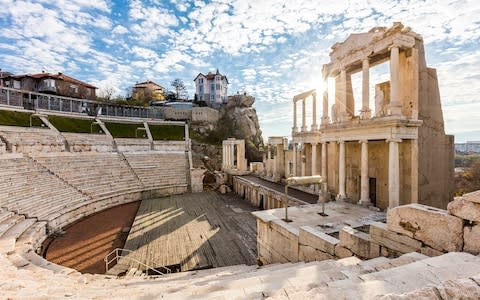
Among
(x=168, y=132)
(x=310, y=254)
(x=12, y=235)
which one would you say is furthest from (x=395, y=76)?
(x=168, y=132)

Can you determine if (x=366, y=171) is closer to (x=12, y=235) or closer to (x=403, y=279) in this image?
(x=403, y=279)

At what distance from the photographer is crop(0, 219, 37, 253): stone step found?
8.11 metres

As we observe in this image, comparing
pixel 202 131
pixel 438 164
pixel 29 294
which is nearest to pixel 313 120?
pixel 438 164

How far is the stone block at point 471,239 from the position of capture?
381cm

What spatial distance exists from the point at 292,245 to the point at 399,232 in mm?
3101

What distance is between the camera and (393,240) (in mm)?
5094

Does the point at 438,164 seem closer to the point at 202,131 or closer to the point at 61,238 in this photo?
the point at 61,238

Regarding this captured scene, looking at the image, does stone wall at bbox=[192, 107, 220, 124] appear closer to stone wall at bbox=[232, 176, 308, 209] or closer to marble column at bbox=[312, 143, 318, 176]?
stone wall at bbox=[232, 176, 308, 209]

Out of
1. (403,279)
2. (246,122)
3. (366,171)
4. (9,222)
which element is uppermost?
(246,122)

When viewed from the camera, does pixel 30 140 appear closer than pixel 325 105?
No

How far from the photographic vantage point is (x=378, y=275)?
3.09m

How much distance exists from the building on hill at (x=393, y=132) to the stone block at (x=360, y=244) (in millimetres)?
5423

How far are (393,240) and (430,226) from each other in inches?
34.6

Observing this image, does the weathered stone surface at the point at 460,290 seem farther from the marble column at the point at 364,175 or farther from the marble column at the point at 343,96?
the marble column at the point at 343,96
